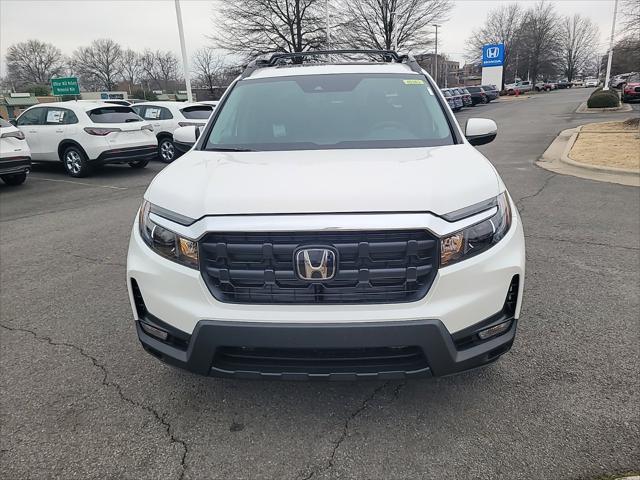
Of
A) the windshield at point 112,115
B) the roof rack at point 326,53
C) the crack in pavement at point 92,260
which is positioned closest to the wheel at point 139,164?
the windshield at point 112,115

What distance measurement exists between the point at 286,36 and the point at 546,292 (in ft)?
105

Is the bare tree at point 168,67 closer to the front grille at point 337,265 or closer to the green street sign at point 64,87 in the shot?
the green street sign at point 64,87

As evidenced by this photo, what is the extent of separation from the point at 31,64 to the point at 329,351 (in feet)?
341

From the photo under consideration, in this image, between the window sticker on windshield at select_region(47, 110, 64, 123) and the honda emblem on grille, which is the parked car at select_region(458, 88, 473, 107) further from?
the honda emblem on grille

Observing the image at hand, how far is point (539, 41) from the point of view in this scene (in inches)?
3098

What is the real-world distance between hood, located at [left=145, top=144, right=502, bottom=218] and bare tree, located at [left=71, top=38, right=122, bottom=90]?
3764 inches

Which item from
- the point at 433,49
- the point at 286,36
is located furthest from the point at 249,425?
the point at 433,49

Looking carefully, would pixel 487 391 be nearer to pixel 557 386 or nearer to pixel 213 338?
pixel 557 386

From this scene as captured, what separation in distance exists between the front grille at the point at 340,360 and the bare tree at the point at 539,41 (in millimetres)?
89819

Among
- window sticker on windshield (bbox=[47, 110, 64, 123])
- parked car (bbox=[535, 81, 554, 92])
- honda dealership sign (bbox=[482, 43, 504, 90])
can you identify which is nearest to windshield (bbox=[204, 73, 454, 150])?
window sticker on windshield (bbox=[47, 110, 64, 123])

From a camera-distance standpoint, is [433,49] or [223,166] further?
[433,49]

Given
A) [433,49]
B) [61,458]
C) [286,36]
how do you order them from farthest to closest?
[433,49] → [286,36] → [61,458]

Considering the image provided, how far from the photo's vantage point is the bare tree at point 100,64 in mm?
87125

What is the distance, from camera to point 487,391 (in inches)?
109
